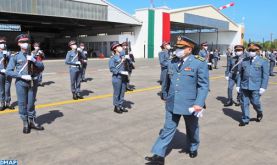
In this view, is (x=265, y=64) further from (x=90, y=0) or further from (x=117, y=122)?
(x=90, y=0)

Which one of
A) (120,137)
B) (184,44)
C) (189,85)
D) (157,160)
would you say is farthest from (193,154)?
(184,44)

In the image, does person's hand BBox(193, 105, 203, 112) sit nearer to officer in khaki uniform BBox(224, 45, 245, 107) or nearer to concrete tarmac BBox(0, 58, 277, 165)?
concrete tarmac BBox(0, 58, 277, 165)

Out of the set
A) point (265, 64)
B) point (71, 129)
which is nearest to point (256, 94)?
point (265, 64)

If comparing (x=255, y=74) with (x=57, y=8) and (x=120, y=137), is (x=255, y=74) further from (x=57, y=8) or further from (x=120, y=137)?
(x=57, y=8)

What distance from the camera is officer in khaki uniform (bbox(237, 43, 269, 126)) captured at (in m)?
7.03

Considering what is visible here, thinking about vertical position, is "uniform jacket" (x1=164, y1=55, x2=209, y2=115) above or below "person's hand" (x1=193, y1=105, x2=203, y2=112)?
above

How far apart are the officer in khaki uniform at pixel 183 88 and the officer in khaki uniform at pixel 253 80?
281 cm

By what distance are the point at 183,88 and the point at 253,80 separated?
10.1 feet

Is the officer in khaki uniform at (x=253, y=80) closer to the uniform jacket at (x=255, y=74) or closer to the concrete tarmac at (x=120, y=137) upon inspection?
the uniform jacket at (x=255, y=74)

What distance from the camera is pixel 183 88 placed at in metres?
4.60

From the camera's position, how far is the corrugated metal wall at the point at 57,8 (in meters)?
32.9

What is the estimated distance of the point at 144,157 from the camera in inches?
195

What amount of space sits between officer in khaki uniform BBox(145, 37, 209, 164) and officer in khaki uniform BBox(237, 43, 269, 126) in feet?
9.22

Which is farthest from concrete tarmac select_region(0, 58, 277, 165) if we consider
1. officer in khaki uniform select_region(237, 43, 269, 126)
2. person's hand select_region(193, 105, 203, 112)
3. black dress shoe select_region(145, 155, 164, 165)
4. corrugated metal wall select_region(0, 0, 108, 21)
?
corrugated metal wall select_region(0, 0, 108, 21)
